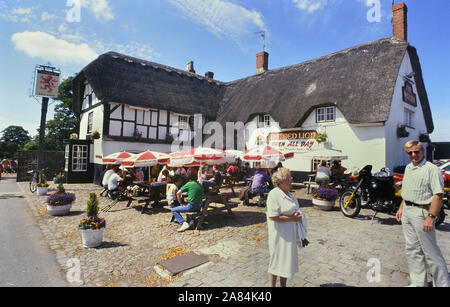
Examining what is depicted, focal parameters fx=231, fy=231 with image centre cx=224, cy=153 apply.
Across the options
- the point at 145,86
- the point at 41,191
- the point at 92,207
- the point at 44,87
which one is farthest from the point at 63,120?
the point at 92,207

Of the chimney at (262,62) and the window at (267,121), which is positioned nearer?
the window at (267,121)

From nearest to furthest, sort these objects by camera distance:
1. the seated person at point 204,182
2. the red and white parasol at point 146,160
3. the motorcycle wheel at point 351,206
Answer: the motorcycle wheel at point 351,206 → the seated person at point 204,182 → the red and white parasol at point 146,160

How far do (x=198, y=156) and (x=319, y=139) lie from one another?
878cm

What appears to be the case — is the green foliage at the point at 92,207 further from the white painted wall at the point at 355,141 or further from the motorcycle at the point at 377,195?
the white painted wall at the point at 355,141

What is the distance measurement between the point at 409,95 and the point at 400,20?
15.6 feet

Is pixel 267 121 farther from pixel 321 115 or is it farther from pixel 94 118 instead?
pixel 94 118

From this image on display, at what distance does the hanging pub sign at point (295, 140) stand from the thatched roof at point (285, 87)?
2.46 ft

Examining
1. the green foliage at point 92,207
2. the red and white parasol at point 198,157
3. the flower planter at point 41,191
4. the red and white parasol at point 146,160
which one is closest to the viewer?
the green foliage at point 92,207

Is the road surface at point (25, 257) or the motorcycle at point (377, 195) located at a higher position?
the motorcycle at point (377, 195)

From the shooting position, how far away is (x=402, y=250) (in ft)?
15.4

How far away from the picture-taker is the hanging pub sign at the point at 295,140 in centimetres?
1444

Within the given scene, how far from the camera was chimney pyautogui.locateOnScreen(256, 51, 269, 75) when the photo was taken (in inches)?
923

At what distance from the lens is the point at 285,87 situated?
17.4 m

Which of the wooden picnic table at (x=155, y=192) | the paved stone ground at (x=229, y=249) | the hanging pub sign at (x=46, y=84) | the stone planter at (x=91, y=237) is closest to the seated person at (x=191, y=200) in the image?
the paved stone ground at (x=229, y=249)
